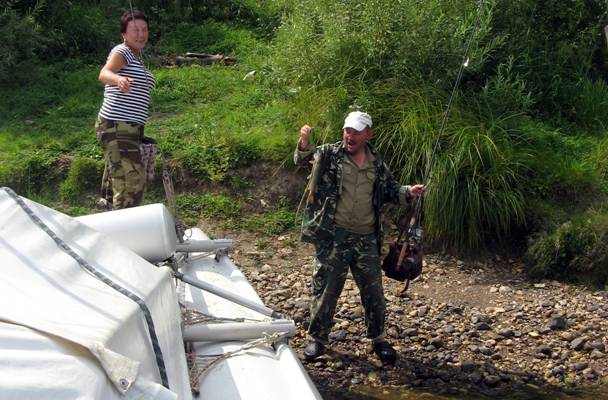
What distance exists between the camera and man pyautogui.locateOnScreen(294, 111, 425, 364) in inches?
220

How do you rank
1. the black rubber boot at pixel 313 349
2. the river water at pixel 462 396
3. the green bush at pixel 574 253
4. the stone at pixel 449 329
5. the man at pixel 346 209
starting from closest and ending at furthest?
1. the man at pixel 346 209
2. the river water at pixel 462 396
3. the black rubber boot at pixel 313 349
4. the stone at pixel 449 329
5. the green bush at pixel 574 253

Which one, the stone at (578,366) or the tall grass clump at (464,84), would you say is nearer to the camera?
the stone at (578,366)

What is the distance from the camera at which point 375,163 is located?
5664 millimetres

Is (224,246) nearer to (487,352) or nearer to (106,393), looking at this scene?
(487,352)

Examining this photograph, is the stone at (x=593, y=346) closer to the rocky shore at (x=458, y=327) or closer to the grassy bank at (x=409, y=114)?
the rocky shore at (x=458, y=327)

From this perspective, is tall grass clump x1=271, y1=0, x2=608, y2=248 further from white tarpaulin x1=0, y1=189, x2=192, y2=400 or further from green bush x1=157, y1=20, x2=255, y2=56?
white tarpaulin x1=0, y1=189, x2=192, y2=400

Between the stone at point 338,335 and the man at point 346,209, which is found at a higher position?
the man at point 346,209

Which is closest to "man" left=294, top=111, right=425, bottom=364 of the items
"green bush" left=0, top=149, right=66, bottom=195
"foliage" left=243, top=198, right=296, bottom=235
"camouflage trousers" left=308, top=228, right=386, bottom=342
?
"camouflage trousers" left=308, top=228, right=386, bottom=342

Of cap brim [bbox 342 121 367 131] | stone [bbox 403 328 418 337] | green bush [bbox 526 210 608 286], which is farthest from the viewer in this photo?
green bush [bbox 526 210 608 286]

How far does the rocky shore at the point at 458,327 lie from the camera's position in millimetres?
5996

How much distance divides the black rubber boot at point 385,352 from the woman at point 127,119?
1.98 meters

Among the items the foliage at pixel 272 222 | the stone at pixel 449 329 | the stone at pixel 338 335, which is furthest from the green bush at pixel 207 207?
the stone at pixel 449 329


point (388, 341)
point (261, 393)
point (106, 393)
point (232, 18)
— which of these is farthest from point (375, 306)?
point (232, 18)

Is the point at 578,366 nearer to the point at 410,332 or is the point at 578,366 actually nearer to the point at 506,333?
the point at 506,333
